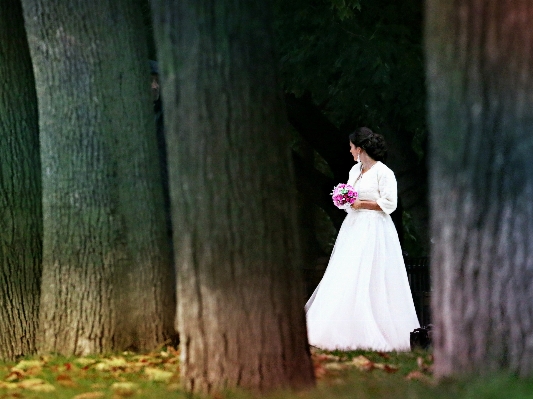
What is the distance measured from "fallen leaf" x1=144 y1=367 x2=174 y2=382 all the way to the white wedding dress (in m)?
3.65

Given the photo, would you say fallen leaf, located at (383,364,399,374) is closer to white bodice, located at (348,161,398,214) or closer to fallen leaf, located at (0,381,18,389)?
fallen leaf, located at (0,381,18,389)

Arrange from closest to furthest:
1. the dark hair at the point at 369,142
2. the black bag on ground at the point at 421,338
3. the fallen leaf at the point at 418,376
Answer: the fallen leaf at the point at 418,376 → the black bag on ground at the point at 421,338 → the dark hair at the point at 369,142

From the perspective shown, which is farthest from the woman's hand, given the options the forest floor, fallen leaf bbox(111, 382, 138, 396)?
fallen leaf bbox(111, 382, 138, 396)

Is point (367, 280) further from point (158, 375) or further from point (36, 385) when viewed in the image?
point (36, 385)

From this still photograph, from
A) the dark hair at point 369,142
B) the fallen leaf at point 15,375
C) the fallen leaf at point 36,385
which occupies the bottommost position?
the fallen leaf at point 36,385

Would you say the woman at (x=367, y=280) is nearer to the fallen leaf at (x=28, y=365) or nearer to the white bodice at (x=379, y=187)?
the white bodice at (x=379, y=187)

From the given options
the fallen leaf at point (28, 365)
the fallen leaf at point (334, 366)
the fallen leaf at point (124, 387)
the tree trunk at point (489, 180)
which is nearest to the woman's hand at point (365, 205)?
the fallen leaf at point (334, 366)

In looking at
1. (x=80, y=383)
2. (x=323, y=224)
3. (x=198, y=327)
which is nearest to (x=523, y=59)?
(x=198, y=327)

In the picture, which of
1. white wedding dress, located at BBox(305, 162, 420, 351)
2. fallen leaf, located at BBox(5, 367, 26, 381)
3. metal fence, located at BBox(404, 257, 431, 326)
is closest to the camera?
fallen leaf, located at BBox(5, 367, 26, 381)

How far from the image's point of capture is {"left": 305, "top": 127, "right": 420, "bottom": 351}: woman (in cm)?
1090

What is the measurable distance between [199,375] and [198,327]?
0.27m

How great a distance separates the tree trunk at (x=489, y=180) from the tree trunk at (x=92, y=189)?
3.83m

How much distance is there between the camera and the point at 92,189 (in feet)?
29.0

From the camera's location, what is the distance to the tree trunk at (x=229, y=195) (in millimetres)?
5906
